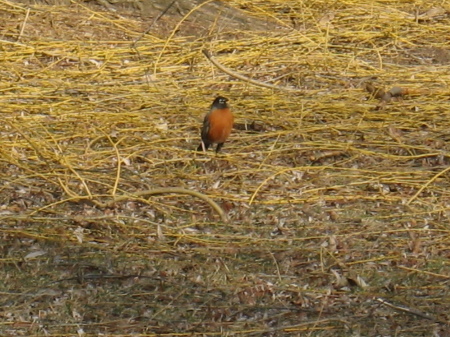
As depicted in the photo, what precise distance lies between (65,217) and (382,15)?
4906 mm

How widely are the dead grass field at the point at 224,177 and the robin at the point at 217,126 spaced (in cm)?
10

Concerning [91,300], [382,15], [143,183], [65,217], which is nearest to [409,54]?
[382,15]

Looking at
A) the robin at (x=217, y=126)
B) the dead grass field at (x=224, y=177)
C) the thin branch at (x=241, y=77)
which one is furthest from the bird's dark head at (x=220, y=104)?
the thin branch at (x=241, y=77)

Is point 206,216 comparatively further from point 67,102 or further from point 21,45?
point 21,45

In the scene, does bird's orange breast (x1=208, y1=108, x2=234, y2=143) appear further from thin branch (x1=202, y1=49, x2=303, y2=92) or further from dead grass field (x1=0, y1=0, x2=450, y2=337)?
thin branch (x1=202, y1=49, x2=303, y2=92)

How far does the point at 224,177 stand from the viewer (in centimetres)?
597

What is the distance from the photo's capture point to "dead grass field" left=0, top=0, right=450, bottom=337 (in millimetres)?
4441

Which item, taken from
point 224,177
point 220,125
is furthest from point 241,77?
point 224,177

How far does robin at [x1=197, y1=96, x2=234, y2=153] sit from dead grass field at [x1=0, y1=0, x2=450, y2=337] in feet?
0.34

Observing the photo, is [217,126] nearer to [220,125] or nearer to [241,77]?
[220,125]

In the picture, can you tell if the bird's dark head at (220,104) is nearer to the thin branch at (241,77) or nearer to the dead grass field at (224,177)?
the dead grass field at (224,177)

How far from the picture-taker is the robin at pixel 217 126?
6055 mm

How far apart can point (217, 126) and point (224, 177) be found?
30 cm

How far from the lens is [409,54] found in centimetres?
862
